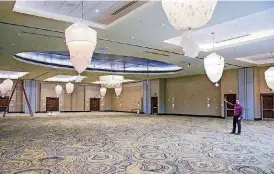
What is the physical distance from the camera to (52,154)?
5816 millimetres

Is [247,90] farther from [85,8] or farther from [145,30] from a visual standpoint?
[85,8]

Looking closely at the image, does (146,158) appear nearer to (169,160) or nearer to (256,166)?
(169,160)

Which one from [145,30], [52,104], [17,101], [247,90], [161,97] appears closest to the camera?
[145,30]

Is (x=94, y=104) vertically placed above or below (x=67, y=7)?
below

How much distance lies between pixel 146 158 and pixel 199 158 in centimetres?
117

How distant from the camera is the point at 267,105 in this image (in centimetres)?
1786

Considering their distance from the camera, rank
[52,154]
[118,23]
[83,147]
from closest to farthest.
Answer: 1. [52,154]
2. [83,147]
3. [118,23]

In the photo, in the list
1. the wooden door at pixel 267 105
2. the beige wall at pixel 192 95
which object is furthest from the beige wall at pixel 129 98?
the wooden door at pixel 267 105

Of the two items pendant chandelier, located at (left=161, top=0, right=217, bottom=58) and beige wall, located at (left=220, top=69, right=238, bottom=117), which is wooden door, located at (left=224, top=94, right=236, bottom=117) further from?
pendant chandelier, located at (left=161, top=0, right=217, bottom=58)

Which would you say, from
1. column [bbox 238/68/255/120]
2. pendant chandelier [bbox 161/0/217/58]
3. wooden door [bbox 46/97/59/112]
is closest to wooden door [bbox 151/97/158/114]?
column [bbox 238/68/255/120]

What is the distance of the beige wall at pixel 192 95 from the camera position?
20969mm

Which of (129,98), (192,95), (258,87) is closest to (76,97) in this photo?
(129,98)

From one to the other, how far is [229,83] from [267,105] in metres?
3.06

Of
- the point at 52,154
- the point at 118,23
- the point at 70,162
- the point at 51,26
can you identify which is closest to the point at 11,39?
the point at 51,26
